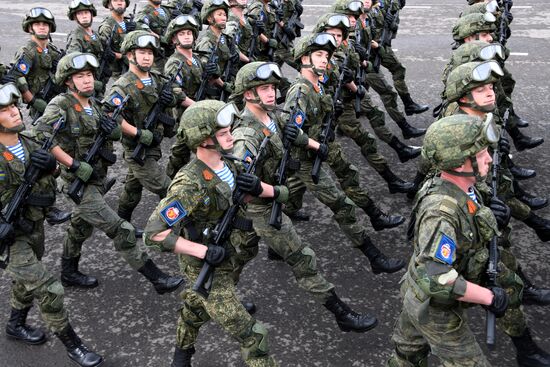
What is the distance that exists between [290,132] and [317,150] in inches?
22.6

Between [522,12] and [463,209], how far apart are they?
14.1 m

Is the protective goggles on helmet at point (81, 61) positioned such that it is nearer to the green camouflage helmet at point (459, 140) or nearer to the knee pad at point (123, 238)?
the knee pad at point (123, 238)

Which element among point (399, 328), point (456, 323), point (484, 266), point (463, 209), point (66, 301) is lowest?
point (66, 301)

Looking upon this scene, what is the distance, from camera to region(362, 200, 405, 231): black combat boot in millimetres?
7332

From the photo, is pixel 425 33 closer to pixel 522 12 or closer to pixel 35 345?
pixel 522 12

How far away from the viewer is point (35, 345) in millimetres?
5754

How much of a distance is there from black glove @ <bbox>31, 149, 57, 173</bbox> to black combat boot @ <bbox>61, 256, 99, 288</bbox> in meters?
1.62

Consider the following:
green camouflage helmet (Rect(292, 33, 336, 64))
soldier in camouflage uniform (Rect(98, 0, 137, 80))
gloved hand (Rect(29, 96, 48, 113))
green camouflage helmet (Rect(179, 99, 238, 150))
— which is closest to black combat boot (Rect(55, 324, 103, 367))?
green camouflage helmet (Rect(179, 99, 238, 150))

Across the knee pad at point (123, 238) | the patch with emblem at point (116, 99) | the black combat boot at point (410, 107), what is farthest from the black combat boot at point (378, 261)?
the black combat boot at point (410, 107)

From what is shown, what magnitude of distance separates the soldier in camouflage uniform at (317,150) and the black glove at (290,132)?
23 cm

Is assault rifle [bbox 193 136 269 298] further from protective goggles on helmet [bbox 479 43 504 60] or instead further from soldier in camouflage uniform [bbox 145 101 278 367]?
protective goggles on helmet [bbox 479 43 504 60]

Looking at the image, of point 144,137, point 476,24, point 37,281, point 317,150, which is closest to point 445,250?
point 317,150

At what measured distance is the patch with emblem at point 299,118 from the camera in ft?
21.0

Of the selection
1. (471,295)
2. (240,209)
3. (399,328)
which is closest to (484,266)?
(471,295)
